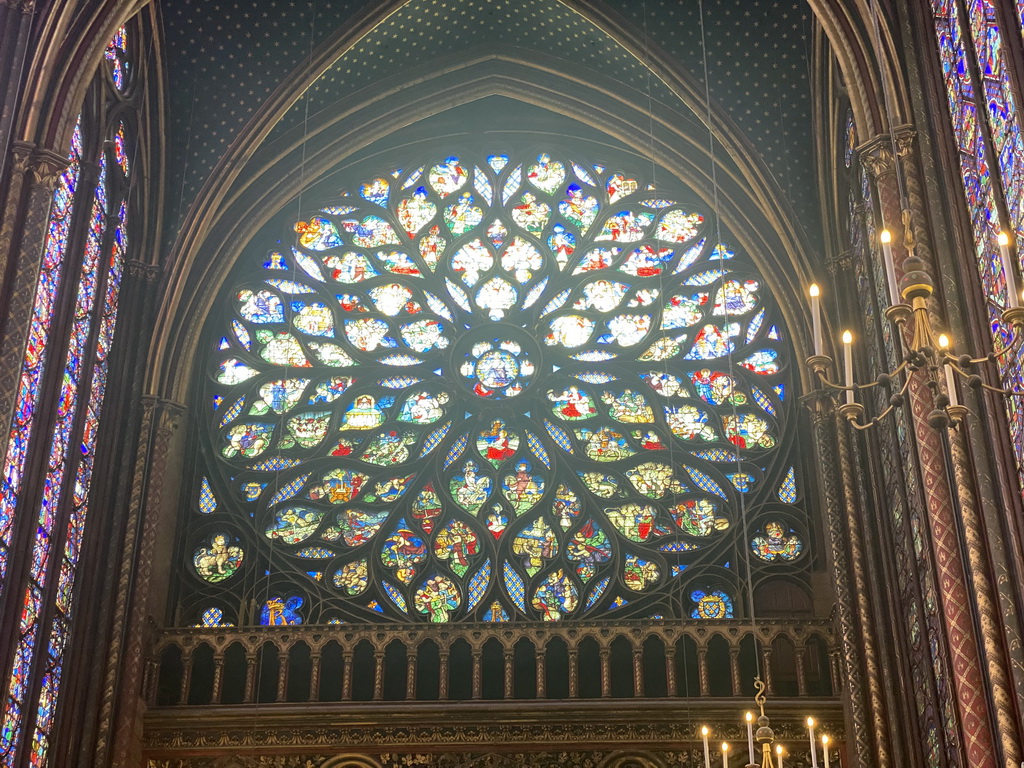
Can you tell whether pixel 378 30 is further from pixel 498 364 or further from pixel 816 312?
pixel 816 312

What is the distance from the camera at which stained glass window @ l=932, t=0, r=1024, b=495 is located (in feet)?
36.3

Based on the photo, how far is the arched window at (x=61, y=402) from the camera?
43.4 ft

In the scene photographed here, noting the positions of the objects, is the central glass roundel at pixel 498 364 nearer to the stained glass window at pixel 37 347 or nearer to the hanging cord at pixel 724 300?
the hanging cord at pixel 724 300

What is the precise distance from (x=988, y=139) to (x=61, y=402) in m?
8.63

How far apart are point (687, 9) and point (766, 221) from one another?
2.56m

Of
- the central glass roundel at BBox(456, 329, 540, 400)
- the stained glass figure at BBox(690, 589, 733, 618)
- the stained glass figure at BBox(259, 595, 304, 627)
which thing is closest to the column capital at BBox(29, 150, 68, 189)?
the stained glass figure at BBox(259, 595, 304, 627)

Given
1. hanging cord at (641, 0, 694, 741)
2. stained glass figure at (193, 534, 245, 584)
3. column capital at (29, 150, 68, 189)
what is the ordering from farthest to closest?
stained glass figure at (193, 534, 245, 584)
hanging cord at (641, 0, 694, 741)
column capital at (29, 150, 68, 189)

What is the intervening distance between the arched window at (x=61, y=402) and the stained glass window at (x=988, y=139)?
7.59 metres

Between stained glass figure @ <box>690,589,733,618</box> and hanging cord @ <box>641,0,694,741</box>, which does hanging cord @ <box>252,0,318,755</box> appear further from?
stained glass figure @ <box>690,589,733,618</box>

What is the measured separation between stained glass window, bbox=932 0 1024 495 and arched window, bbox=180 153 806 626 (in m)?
5.31

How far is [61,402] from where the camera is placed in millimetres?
14688

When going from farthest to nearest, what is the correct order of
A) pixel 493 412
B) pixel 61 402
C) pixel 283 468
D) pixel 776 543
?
1. pixel 493 412
2. pixel 283 468
3. pixel 776 543
4. pixel 61 402

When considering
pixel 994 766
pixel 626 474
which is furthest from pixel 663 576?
pixel 994 766

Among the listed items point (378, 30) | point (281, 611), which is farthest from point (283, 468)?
point (378, 30)
